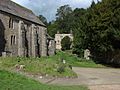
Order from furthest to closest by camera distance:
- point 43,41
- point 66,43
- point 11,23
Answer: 1. point 66,43
2. point 43,41
3. point 11,23

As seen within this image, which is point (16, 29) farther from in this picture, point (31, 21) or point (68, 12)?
point (68, 12)

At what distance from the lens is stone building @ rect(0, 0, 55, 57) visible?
175ft

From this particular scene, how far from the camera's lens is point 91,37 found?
56250 mm

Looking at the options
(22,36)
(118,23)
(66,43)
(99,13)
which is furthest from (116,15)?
(66,43)

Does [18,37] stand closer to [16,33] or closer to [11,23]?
[16,33]

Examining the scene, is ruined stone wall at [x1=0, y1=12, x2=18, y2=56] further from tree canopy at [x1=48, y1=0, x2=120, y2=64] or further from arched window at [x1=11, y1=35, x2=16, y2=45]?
tree canopy at [x1=48, y1=0, x2=120, y2=64]

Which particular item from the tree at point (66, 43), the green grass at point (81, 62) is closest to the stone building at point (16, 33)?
the green grass at point (81, 62)

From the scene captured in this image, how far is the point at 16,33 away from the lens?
57750 millimetres

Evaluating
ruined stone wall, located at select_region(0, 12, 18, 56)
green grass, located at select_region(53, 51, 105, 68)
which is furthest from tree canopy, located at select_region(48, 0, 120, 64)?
ruined stone wall, located at select_region(0, 12, 18, 56)

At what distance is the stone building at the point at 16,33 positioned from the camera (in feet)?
175

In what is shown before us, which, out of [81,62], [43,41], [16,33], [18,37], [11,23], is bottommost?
[81,62]

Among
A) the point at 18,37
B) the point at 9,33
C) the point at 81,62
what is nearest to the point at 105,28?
the point at 81,62

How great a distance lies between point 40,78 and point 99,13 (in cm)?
2809

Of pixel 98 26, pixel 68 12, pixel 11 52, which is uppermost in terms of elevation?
pixel 68 12
